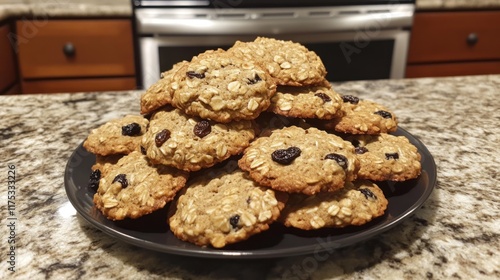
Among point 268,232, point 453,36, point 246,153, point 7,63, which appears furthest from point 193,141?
point 453,36

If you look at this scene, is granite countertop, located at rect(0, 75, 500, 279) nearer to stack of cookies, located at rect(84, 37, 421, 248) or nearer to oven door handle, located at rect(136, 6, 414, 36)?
stack of cookies, located at rect(84, 37, 421, 248)

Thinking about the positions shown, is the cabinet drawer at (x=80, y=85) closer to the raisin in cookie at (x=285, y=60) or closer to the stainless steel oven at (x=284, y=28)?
the stainless steel oven at (x=284, y=28)

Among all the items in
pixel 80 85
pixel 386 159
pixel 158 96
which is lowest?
pixel 80 85

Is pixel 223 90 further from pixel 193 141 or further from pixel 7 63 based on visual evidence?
pixel 7 63

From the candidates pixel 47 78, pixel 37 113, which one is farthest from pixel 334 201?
pixel 47 78

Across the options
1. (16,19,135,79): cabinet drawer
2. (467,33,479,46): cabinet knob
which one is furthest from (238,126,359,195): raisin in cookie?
(467,33,479,46): cabinet knob

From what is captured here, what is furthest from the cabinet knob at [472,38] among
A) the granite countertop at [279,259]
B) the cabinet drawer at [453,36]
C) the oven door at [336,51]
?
the granite countertop at [279,259]
